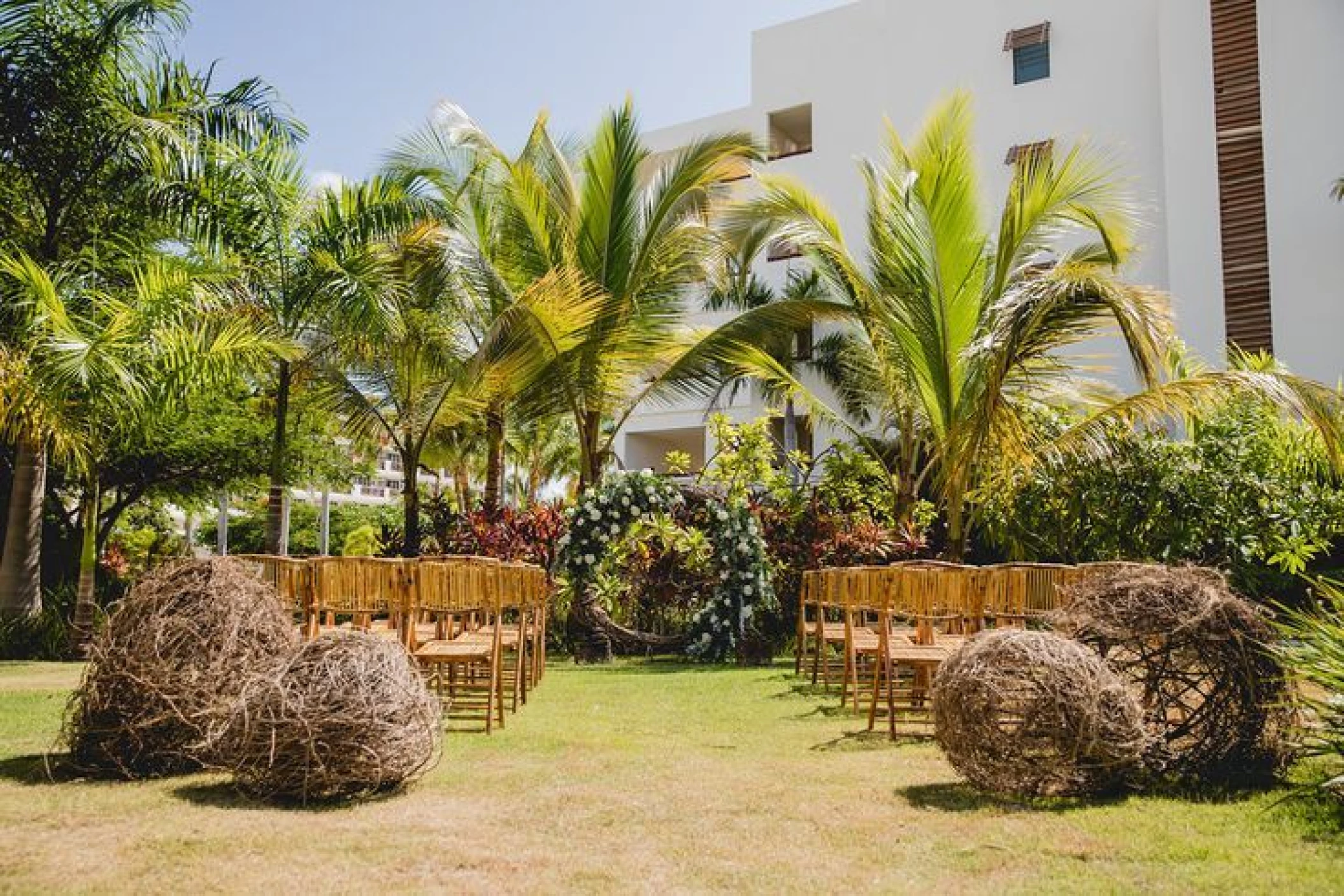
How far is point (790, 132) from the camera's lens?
89.4 feet

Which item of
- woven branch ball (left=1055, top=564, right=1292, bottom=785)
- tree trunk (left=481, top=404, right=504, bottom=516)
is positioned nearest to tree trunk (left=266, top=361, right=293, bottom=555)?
tree trunk (left=481, top=404, right=504, bottom=516)

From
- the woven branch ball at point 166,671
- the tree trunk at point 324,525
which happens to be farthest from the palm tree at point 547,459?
the woven branch ball at point 166,671

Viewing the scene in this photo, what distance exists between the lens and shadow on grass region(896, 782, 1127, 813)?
465 cm

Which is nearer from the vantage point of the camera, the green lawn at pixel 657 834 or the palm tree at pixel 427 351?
the green lawn at pixel 657 834

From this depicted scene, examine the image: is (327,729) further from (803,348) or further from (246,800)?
(803,348)

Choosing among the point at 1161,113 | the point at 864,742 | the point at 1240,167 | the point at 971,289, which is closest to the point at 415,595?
the point at 864,742

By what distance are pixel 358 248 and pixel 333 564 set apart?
6740mm

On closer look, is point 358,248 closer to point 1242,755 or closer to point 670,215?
point 670,215

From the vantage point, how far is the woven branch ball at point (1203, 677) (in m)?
5.04

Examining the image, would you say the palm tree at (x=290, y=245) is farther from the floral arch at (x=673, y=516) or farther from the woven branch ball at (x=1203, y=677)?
the woven branch ball at (x=1203, y=677)

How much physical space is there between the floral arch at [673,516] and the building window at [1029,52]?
14.2 meters

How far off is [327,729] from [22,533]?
998 cm

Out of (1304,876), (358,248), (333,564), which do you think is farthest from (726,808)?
(358,248)

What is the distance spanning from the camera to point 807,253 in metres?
13.0
